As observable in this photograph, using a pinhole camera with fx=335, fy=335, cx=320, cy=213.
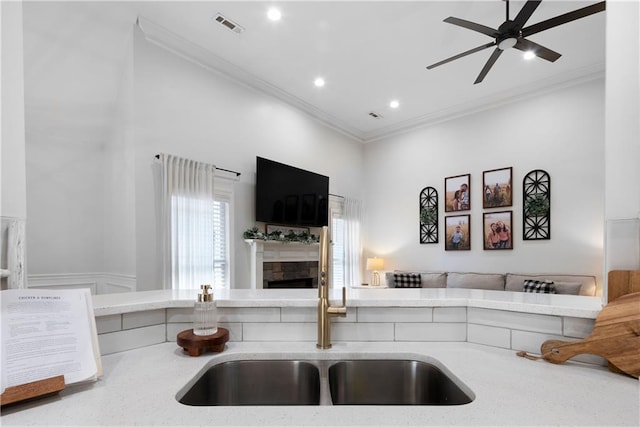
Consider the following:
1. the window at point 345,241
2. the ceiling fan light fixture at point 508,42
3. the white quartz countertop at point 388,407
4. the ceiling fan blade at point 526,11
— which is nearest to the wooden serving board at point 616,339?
the white quartz countertop at point 388,407

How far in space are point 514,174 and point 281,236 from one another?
3216 millimetres

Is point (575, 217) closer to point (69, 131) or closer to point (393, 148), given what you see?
point (393, 148)

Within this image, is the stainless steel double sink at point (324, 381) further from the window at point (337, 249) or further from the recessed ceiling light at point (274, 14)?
the window at point (337, 249)

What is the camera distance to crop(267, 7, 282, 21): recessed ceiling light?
297 centimetres

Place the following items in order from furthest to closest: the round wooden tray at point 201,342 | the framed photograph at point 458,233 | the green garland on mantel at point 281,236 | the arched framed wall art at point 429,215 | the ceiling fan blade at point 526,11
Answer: the arched framed wall art at point 429,215
the framed photograph at point 458,233
the green garland on mantel at point 281,236
the ceiling fan blade at point 526,11
the round wooden tray at point 201,342

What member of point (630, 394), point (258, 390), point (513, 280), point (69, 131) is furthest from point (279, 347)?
point (513, 280)

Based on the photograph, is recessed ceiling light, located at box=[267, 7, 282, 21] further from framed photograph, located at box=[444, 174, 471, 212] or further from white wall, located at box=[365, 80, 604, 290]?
framed photograph, located at box=[444, 174, 471, 212]

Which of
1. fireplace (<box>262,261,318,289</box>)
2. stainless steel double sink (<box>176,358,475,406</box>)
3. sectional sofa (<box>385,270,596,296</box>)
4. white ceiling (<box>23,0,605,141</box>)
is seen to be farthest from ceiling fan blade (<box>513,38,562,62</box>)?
fireplace (<box>262,261,318,289</box>)

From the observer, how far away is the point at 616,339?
2.91 feet

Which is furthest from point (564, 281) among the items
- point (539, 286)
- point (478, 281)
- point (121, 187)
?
point (121, 187)

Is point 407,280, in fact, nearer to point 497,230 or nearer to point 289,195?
point 497,230

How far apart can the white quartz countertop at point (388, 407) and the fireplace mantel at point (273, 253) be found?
2.76 metres

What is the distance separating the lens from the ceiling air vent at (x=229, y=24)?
10.2 ft

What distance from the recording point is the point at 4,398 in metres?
0.69
